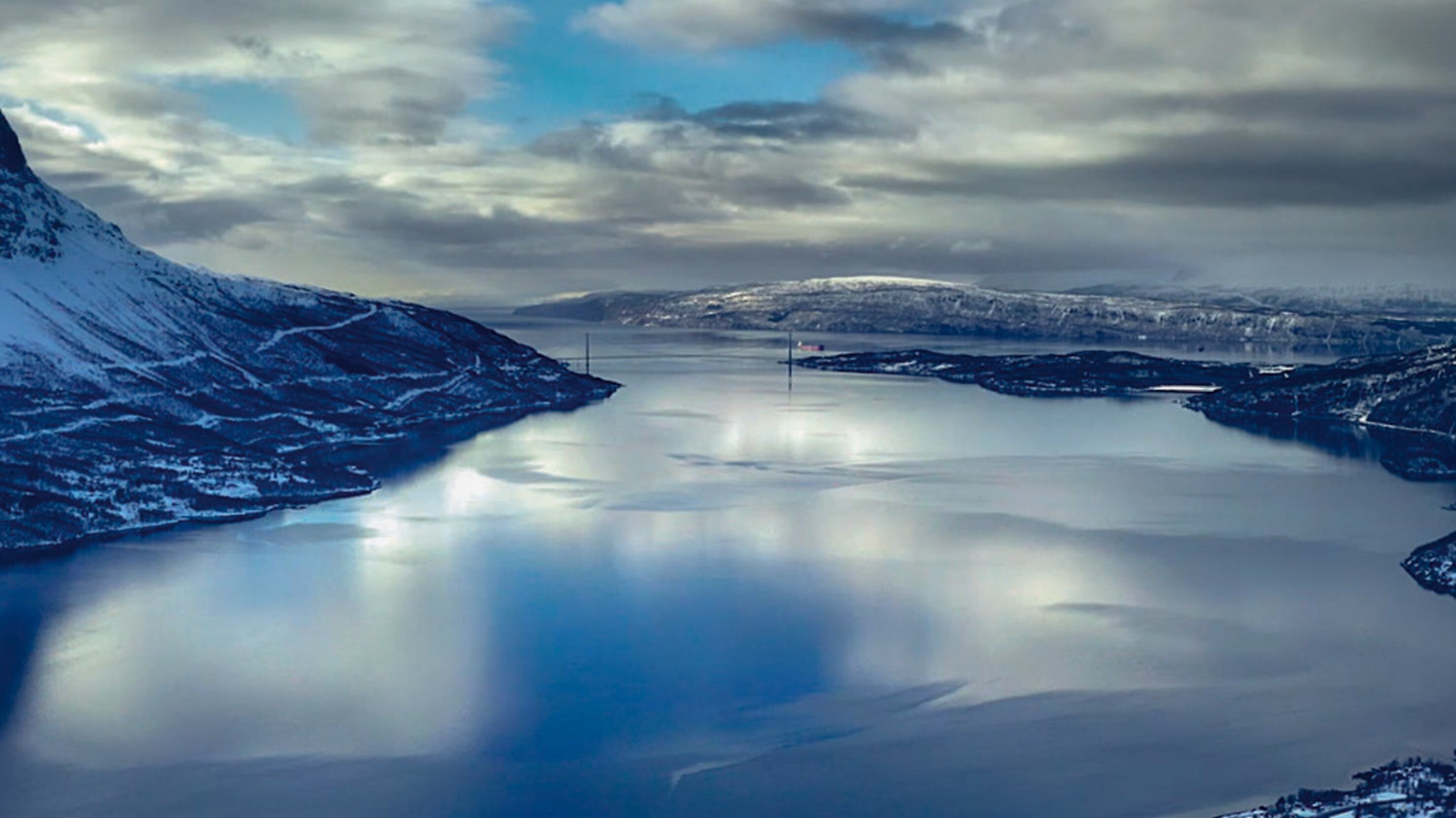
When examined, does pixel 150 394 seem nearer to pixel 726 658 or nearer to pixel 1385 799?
pixel 726 658

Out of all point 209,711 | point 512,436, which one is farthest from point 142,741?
point 512,436

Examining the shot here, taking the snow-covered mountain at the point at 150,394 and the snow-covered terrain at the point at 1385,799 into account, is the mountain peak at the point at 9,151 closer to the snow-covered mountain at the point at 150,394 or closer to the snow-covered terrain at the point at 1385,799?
the snow-covered mountain at the point at 150,394

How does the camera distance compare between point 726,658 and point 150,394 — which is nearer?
point 726,658

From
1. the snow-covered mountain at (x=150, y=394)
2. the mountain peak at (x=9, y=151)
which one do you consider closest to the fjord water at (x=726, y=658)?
the snow-covered mountain at (x=150, y=394)

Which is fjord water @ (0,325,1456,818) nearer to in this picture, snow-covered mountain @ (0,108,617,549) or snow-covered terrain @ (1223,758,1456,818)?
snow-covered terrain @ (1223,758,1456,818)

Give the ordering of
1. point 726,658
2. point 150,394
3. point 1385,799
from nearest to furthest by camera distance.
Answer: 1. point 1385,799
2. point 726,658
3. point 150,394

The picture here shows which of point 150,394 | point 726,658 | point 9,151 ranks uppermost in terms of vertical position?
point 9,151

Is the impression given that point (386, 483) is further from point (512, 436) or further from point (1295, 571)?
point (1295, 571)

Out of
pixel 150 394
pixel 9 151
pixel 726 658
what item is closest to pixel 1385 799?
pixel 726 658
